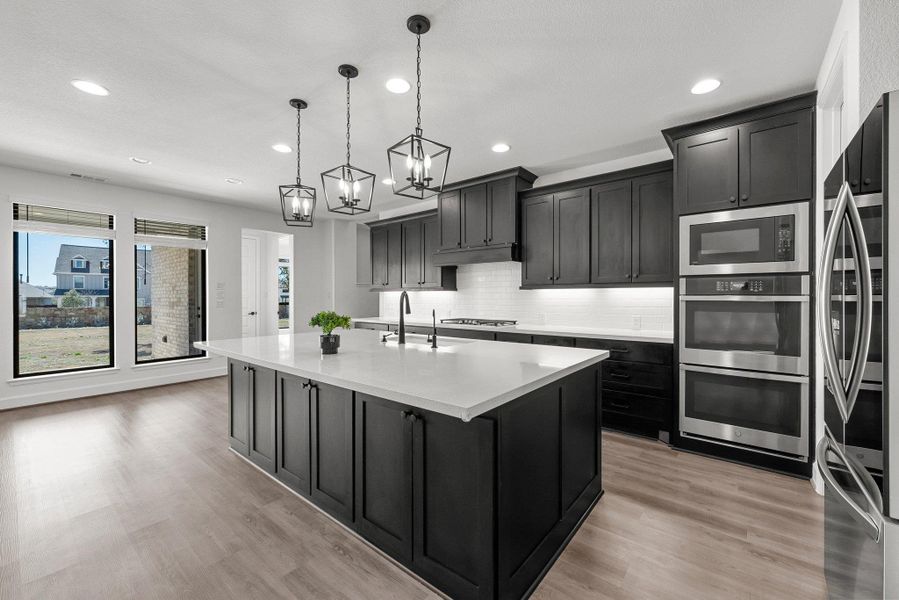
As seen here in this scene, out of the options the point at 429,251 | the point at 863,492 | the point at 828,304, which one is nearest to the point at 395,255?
the point at 429,251

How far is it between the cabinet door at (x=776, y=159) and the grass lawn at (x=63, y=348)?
23.9ft

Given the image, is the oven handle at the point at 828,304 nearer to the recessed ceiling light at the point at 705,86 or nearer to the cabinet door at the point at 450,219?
the recessed ceiling light at the point at 705,86

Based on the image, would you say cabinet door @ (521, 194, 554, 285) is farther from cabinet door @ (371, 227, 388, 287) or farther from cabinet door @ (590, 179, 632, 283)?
cabinet door @ (371, 227, 388, 287)

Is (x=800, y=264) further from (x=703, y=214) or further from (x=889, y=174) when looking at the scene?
(x=889, y=174)

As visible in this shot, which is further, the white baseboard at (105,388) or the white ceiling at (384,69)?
the white baseboard at (105,388)

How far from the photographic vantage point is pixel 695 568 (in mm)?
1873

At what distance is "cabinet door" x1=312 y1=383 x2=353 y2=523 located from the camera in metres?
2.12

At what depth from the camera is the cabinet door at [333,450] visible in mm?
2117

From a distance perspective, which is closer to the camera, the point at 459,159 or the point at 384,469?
the point at 384,469

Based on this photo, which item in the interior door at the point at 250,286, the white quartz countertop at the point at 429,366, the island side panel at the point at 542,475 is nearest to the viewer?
the white quartz countertop at the point at 429,366

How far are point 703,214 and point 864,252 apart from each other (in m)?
2.24

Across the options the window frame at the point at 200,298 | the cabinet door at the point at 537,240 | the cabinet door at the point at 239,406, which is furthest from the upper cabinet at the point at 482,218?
the window frame at the point at 200,298

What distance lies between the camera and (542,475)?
6.13 feet

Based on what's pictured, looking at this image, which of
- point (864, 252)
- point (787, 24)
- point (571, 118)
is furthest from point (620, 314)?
point (864, 252)
